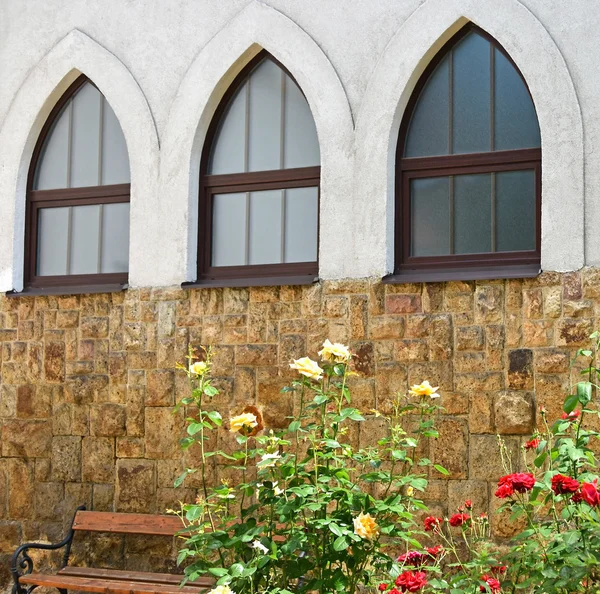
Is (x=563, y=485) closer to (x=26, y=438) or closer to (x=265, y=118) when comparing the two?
(x=265, y=118)

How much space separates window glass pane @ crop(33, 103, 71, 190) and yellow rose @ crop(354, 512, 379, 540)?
479cm

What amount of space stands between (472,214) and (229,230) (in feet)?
5.94

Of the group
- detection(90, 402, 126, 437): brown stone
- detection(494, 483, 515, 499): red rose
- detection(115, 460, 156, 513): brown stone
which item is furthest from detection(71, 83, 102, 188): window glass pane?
detection(494, 483, 515, 499): red rose

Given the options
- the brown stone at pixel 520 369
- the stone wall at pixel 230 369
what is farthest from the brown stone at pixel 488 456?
the brown stone at pixel 520 369

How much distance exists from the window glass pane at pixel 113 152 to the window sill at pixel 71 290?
0.81 metres

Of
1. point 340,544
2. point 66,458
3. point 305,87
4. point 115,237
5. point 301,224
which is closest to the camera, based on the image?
point 340,544

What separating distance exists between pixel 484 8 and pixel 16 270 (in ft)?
→ 13.2

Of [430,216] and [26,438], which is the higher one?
[430,216]

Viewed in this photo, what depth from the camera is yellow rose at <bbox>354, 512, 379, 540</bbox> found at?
4.55 m

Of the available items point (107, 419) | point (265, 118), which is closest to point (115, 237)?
point (107, 419)

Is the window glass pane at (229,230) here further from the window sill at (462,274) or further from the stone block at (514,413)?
the stone block at (514,413)

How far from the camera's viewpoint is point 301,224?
25.1 ft

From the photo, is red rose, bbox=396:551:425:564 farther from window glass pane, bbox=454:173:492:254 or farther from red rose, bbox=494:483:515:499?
window glass pane, bbox=454:173:492:254

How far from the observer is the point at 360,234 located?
7.25 meters
